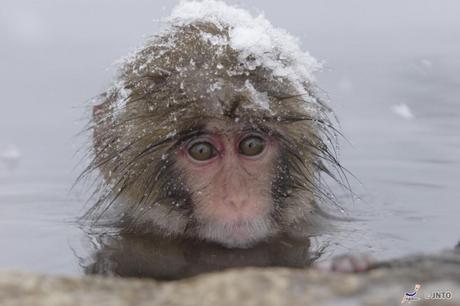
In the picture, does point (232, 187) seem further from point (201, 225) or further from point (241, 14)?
point (241, 14)

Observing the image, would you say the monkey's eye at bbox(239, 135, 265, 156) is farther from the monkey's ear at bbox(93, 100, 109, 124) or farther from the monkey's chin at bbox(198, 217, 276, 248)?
the monkey's ear at bbox(93, 100, 109, 124)

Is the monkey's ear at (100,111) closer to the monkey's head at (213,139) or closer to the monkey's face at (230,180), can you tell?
the monkey's head at (213,139)

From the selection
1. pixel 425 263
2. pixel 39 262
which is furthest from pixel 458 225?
pixel 425 263

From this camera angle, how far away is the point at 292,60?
3.81 m

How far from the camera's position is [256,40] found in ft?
11.7

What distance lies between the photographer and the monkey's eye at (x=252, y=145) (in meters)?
3.55

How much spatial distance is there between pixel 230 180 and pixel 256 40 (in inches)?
22.0

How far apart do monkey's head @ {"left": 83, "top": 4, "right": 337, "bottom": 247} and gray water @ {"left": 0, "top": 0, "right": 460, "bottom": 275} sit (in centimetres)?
33

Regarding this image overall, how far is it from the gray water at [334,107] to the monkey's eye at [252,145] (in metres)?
0.51

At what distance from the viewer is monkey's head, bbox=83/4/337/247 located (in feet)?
11.3

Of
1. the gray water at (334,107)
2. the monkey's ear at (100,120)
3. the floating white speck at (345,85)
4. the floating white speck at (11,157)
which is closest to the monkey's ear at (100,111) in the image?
the monkey's ear at (100,120)

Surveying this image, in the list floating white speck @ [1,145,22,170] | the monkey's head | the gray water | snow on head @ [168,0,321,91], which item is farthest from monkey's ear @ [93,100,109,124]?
floating white speck @ [1,145,22,170]

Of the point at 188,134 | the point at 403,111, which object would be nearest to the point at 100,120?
the point at 188,134

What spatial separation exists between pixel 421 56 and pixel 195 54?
389 centimetres
